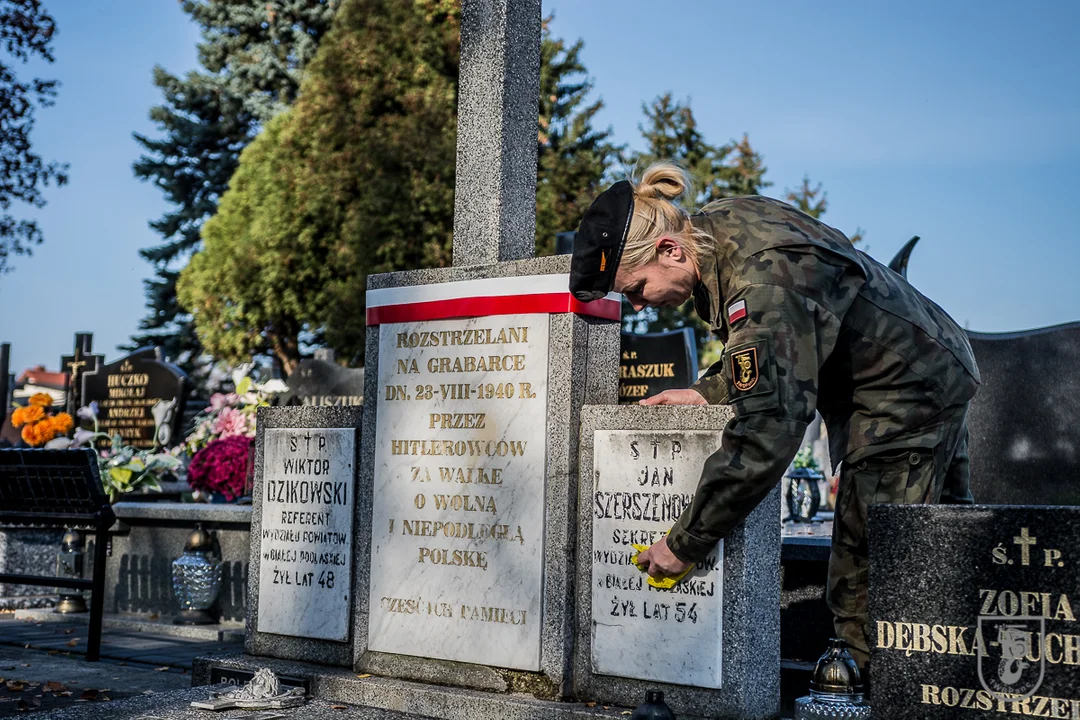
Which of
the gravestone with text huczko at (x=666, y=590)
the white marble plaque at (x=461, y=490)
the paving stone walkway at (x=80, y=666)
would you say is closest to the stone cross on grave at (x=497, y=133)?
the white marble plaque at (x=461, y=490)

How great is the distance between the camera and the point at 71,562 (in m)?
8.62

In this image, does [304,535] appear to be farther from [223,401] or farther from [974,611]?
[223,401]

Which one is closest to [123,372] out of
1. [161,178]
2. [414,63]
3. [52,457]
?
[52,457]

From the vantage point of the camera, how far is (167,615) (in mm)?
8156

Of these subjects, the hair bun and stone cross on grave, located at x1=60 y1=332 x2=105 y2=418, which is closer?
the hair bun

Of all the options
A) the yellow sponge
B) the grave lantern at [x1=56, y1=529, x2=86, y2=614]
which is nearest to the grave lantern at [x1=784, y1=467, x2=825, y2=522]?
the yellow sponge

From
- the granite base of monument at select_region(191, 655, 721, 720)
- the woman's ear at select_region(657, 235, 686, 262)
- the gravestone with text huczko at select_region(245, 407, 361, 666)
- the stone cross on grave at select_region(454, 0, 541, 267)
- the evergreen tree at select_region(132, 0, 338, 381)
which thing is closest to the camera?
the woman's ear at select_region(657, 235, 686, 262)

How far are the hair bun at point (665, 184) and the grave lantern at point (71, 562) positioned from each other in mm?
Result: 6613

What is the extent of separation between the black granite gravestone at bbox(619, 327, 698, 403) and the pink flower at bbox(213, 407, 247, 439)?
3.55m

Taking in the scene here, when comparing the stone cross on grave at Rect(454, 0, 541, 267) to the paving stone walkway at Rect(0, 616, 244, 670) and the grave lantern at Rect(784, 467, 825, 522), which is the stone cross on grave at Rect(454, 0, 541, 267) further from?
the grave lantern at Rect(784, 467, 825, 522)

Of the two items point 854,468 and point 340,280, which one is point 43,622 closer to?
point 854,468

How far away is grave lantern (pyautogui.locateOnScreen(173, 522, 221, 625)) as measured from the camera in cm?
749

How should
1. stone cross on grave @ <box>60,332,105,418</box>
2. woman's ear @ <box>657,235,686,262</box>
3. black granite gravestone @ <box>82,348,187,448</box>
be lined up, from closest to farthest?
woman's ear @ <box>657,235,686,262</box> < black granite gravestone @ <box>82,348,187,448</box> < stone cross on grave @ <box>60,332,105,418</box>

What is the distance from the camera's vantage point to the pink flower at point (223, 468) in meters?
9.21
